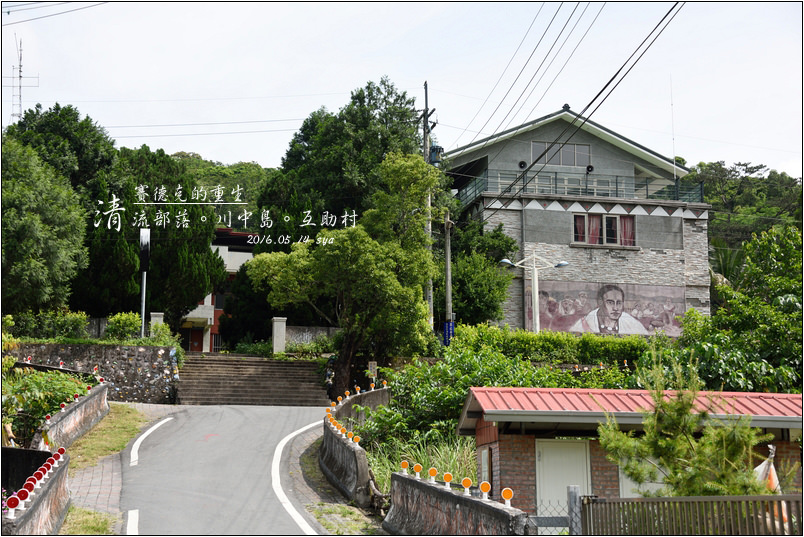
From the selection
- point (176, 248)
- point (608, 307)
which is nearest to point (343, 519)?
point (176, 248)

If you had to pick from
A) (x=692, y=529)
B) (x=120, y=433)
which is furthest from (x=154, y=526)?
(x=120, y=433)

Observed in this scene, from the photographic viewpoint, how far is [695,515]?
7.05 meters

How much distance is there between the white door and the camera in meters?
12.0

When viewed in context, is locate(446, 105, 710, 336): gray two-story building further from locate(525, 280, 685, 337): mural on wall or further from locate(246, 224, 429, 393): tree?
locate(246, 224, 429, 393): tree

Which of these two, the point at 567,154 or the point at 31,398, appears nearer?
the point at 31,398

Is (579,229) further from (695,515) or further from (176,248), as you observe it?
(695,515)

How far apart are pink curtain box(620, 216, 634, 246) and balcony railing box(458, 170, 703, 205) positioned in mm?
1149

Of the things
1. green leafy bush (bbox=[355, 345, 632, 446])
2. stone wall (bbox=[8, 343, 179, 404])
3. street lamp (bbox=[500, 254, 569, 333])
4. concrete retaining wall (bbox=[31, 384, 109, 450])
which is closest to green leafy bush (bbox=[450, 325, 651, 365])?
street lamp (bbox=[500, 254, 569, 333])

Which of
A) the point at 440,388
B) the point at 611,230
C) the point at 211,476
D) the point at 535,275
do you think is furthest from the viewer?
the point at 611,230

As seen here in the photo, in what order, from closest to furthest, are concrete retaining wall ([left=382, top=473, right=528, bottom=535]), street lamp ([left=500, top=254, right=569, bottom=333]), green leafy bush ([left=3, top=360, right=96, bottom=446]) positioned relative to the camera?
concrete retaining wall ([left=382, top=473, right=528, bottom=535]) < green leafy bush ([left=3, top=360, right=96, bottom=446]) < street lamp ([left=500, top=254, right=569, bottom=333])

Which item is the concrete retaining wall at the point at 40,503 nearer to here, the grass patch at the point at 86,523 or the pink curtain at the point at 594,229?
the grass patch at the point at 86,523

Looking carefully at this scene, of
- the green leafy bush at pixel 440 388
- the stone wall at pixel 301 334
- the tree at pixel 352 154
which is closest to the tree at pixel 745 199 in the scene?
the tree at pixel 352 154

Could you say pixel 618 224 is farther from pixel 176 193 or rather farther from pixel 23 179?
pixel 23 179

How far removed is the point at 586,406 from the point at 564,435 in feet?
Answer: 2.31
